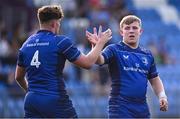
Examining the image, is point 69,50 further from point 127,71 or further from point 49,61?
point 127,71

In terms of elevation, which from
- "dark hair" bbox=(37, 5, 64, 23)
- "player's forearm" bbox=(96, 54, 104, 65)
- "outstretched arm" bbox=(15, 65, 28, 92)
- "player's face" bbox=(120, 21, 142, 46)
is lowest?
"outstretched arm" bbox=(15, 65, 28, 92)

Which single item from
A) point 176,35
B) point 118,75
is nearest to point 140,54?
point 118,75

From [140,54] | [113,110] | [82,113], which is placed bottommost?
[82,113]

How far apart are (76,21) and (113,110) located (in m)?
10.7

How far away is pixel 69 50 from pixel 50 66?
275 mm

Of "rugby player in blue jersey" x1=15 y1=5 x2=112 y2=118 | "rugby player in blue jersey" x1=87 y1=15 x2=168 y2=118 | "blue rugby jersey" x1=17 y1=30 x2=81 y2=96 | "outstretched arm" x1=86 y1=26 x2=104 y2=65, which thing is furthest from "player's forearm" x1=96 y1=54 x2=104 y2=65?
"blue rugby jersey" x1=17 y1=30 x2=81 y2=96

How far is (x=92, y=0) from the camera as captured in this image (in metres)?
20.0

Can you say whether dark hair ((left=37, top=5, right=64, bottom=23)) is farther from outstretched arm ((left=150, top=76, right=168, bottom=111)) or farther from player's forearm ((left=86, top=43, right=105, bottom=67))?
outstretched arm ((left=150, top=76, right=168, bottom=111))

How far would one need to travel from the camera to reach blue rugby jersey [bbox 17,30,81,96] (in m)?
7.93

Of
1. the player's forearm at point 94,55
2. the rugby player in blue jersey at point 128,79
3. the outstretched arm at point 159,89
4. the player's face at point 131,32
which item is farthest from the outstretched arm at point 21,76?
the outstretched arm at point 159,89

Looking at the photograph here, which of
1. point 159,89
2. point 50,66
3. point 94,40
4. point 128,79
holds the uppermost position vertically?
point 94,40

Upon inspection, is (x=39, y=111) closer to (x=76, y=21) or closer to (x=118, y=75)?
(x=118, y=75)

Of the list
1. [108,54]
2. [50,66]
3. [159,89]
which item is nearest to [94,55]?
[50,66]

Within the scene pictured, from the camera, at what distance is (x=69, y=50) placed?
7.91 meters
